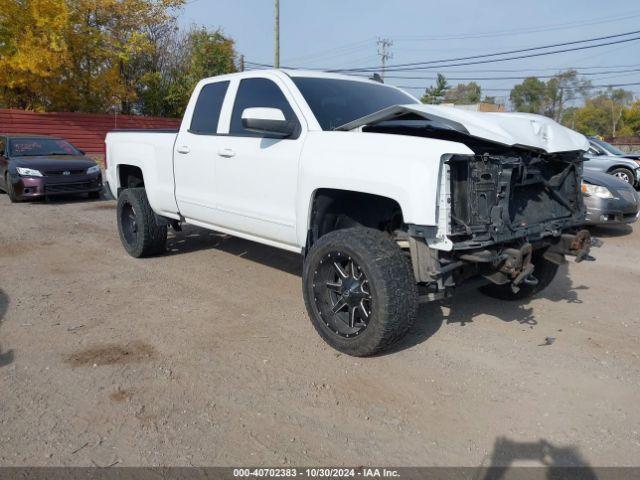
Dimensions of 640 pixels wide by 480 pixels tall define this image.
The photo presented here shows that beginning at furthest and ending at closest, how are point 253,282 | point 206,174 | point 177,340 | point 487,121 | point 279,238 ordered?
1. point 253,282
2. point 206,174
3. point 279,238
4. point 177,340
5. point 487,121

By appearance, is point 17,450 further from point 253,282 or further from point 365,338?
point 253,282

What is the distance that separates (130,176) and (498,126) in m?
4.73

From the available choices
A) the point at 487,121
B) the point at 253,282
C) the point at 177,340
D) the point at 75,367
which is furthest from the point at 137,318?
the point at 487,121

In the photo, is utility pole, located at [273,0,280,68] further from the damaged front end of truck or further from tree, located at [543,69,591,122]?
tree, located at [543,69,591,122]

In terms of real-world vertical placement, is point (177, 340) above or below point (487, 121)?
below

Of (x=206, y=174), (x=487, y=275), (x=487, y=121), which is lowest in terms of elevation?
(x=487, y=275)

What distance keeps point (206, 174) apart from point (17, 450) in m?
2.94

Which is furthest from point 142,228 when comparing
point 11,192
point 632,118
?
point 632,118

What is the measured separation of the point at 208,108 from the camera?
17.2 ft

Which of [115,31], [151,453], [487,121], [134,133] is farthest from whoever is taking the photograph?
[115,31]

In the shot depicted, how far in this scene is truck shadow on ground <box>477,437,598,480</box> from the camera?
2.62m

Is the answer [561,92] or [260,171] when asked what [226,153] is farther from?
[561,92]

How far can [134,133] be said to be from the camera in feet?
20.4

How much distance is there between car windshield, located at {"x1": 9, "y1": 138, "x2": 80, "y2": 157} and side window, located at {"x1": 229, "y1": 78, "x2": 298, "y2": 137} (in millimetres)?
8952
